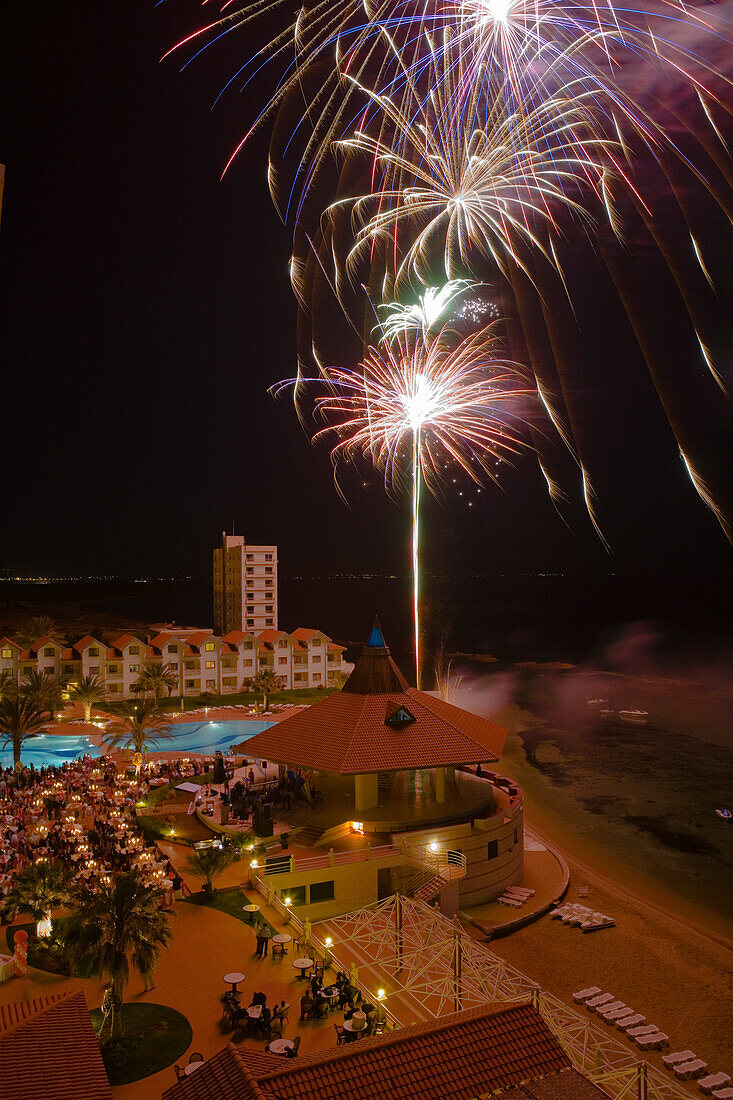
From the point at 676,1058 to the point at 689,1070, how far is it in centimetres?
56

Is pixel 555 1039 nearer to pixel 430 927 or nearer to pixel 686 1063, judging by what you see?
pixel 430 927

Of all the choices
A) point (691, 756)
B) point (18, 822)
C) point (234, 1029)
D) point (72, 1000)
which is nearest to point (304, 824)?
point (18, 822)

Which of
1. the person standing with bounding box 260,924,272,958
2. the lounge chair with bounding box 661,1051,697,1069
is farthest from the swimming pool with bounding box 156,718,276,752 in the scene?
the lounge chair with bounding box 661,1051,697,1069

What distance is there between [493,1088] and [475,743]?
1889 cm

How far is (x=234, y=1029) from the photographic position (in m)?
15.2

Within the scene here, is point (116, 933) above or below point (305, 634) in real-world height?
below

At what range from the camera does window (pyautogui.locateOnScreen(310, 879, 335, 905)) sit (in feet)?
77.2

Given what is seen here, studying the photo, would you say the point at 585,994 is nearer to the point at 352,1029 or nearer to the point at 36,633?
the point at 352,1029

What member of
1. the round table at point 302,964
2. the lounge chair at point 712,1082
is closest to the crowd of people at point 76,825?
the round table at point 302,964

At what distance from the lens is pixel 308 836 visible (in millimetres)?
26562

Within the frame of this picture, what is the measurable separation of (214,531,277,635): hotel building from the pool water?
31997mm

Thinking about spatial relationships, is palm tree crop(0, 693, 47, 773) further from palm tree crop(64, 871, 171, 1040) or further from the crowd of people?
palm tree crop(64, 871, 171, 1040)

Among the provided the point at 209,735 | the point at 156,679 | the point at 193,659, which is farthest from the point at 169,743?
the point at 193,659

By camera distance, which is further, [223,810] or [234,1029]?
[223,810]
